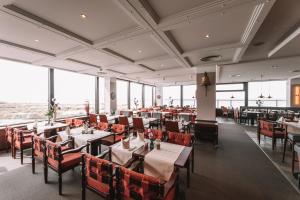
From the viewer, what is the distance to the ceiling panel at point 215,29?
84.3 inches

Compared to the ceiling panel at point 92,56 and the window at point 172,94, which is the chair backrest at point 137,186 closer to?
the ceiling panel at point 92,56

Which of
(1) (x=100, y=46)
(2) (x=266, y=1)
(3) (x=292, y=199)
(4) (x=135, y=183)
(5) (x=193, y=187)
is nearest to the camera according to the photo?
(4) (x=135, y=183)

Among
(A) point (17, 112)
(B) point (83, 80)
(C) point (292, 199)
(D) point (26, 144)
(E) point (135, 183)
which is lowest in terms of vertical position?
(C) point (292, 199)

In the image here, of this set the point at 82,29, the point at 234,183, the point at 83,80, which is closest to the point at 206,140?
the point at 234,183

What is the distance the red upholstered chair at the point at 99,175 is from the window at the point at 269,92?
1200 centimetres

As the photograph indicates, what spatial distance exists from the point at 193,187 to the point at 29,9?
12.4 feet

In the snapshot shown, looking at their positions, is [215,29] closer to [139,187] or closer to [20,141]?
[139,187]

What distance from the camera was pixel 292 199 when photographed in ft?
7.18

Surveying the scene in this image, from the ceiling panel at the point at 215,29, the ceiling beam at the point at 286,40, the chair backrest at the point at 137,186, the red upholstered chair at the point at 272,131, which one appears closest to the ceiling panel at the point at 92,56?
the ceiling panel at the point at 215,29

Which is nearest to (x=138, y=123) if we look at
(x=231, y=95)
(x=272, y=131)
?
(x=272, y=131)

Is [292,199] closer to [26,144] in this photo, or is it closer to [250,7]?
[250,7]

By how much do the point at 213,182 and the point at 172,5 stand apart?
3.03 metres

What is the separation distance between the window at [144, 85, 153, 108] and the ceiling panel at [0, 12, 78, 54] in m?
9.25

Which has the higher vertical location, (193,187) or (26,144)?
(26,144)
